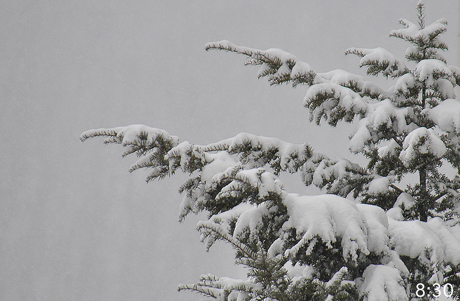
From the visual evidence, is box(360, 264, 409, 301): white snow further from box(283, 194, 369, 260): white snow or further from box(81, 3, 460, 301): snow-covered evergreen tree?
box(283, 194, 369, 260): white snow

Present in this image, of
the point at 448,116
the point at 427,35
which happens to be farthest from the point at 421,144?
the point at 427,35

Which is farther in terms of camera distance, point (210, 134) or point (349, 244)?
point (210, 134)

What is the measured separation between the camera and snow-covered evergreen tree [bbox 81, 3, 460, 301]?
66.7 inches

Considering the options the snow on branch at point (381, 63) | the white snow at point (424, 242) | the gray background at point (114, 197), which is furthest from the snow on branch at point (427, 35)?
the gray background at point (114, 197)

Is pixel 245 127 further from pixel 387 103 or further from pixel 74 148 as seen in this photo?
pixel 387 103

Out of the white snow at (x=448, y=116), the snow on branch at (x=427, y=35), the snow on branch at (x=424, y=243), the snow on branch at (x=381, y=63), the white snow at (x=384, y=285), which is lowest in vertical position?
the white snow at (x=384, y=285)

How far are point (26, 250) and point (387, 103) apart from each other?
386 ft

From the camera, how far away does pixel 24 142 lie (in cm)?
15712

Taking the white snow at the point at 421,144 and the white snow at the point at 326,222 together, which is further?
the white snow at the point at 421,144

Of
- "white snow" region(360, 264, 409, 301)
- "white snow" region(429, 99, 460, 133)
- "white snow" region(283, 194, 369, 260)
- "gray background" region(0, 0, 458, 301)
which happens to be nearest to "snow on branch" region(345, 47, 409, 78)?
"white snow" region(429, 99, 460, 133)

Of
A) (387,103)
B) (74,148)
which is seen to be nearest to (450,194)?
(387,103)

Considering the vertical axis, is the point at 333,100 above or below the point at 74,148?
below

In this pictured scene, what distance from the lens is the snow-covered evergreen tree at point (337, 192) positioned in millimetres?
1694

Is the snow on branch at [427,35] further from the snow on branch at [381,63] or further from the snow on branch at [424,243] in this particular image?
the snow on branch at [424,243]
